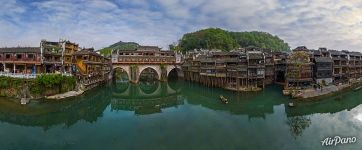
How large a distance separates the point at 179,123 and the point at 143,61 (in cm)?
3821

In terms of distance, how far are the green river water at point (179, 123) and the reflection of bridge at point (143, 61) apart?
2175 cm

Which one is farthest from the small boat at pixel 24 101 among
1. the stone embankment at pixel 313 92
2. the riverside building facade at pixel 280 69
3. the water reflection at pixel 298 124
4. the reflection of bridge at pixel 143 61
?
the stone embankment at pixel 313 92

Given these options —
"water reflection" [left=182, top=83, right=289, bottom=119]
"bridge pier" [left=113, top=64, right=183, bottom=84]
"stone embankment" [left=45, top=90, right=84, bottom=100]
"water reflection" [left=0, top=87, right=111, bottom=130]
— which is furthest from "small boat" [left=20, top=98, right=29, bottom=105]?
"bridge pier" [left=113, top=64, right=183, bottom=84]

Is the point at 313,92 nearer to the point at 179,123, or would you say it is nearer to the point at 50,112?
the point at 179,123

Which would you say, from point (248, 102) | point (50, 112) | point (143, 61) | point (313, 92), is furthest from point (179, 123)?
point (143, 61)

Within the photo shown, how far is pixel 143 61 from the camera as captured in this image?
62.4 metres

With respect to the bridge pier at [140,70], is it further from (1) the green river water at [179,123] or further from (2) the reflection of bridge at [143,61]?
(1) the green river water at [179,123]

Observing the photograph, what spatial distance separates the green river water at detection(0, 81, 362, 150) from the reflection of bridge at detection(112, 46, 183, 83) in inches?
856

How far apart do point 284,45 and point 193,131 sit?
442 ft

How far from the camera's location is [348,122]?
27.4 m

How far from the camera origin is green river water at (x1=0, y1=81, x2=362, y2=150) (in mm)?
20188

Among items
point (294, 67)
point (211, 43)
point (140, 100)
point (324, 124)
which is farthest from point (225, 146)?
point (211, 43)

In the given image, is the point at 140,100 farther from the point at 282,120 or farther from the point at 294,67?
the point at 294,67

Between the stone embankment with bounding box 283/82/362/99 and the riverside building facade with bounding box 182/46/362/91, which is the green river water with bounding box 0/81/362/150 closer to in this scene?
the stone embankment with bounding box 283/82/362/99
